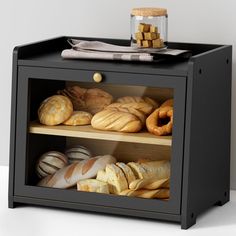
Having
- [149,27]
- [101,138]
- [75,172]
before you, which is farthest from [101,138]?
[149,27]

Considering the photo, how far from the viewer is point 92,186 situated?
1.98m

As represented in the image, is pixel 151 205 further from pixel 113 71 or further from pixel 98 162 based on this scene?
pixel 113 71

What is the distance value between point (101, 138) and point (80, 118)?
7cm

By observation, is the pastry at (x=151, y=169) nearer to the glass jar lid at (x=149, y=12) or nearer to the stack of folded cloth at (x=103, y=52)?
the stack of folded cloth at (x=103, y=52)

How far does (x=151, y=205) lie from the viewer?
76.0 inches

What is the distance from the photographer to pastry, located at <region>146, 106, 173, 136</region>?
→ 192 cm

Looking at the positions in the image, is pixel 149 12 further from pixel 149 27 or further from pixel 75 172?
pixel 75 172

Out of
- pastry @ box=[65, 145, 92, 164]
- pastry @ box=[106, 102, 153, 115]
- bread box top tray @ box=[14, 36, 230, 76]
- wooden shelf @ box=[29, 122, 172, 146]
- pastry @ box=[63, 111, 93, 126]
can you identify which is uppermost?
bread box top tray @ box=[14, 36, 230, 76]

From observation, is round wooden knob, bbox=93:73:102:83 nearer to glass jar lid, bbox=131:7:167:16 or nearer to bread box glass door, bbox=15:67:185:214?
bread box glass door, bbox=15:67:185:214

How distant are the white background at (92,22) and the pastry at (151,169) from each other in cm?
34

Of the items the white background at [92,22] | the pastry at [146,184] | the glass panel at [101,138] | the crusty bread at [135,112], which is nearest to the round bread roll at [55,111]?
the glass panel at [101,138]

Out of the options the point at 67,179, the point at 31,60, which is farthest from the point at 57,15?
the point at 67,179

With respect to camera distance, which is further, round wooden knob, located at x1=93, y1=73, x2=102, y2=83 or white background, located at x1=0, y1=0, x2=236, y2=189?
white background, located at x1=0, y1=0, x2=236, y2=189

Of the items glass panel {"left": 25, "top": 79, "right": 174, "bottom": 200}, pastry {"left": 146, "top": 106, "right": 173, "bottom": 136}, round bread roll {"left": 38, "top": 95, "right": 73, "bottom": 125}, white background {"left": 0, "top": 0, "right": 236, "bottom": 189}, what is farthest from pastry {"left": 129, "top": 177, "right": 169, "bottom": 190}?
white background {"left": 0, "top": 0, "right": 236, "bottom": 189}
